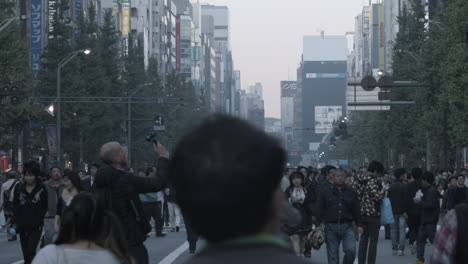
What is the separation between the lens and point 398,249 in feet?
72.4

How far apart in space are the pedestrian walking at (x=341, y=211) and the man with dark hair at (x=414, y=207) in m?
5.53

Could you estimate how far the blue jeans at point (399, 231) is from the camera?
21875 millimetres

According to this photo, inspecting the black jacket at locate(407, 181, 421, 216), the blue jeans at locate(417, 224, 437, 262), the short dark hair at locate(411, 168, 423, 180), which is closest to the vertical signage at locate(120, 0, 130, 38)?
the black jacket at locate(407, 181, 421, 216)

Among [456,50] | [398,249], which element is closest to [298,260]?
[398,249]

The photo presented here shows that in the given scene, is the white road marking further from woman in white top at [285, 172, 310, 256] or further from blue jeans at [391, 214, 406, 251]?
blue jeans at [391, 214, 406, 251]

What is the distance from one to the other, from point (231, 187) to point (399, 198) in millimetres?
19459

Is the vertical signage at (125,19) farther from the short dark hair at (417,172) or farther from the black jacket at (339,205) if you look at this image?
the black jacket at (339,205)

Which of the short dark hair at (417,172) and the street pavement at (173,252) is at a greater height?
the short dark hair at (417,172)

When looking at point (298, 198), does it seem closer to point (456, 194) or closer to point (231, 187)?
point (456, 194)

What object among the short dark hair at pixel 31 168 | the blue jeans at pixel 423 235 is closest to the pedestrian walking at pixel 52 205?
the short dark hair at pixel 31 168

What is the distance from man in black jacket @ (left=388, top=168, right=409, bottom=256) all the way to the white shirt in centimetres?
1566

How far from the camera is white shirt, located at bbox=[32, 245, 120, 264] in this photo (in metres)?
6.23

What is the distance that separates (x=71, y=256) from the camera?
6348 millimetres

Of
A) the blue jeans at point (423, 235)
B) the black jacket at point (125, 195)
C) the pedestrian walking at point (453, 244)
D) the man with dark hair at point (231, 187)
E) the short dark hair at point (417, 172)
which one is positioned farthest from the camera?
the short dark hair at point (417, 172)
